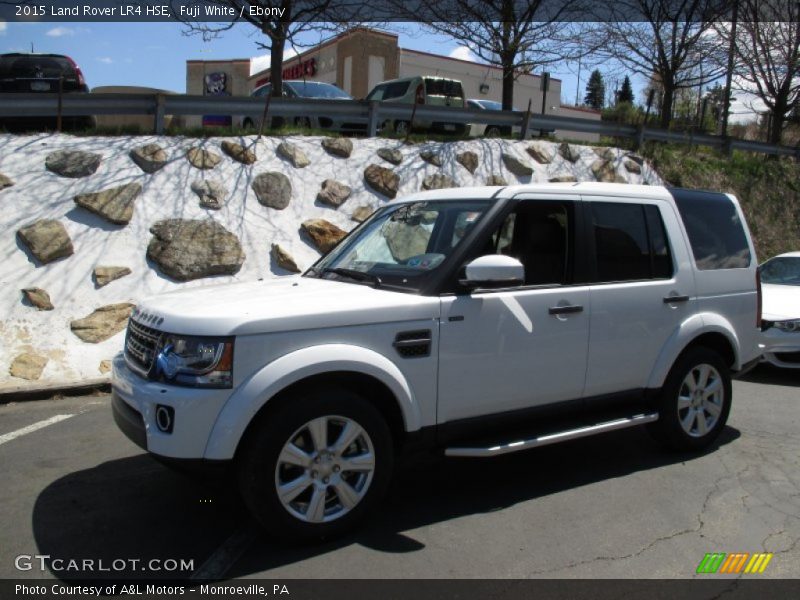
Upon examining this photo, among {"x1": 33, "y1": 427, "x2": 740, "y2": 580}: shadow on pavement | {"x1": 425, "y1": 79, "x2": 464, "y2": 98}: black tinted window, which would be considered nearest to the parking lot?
{"x1": 33, "y1": 427, "x2": 740, "y2": 580}: shadow on pavement

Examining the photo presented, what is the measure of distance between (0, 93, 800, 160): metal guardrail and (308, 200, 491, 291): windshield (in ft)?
23.3

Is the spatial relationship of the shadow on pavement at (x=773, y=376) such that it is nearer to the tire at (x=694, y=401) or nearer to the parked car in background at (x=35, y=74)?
the tire at (x=694, y=401)

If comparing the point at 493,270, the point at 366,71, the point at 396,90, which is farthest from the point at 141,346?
the point at 366,71

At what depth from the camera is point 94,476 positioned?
15.6 feet

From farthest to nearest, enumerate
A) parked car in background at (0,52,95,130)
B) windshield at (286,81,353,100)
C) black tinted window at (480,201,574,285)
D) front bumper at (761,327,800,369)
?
windshield at (286,81,353,100) < parked car in background at (0,52,95,130) < front bumper at (761,327,800,369) < black tinted window at (480,201,574,285)

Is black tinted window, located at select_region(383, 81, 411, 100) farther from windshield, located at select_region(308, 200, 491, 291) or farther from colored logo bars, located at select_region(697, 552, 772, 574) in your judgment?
colored logo bars, located at select_region(697, 552, 772, 574)

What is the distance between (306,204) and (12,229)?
389cm

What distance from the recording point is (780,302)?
829cm

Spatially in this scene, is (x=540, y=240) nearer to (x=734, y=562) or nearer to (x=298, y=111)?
(x=734, y=562)

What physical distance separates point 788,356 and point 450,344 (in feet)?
A: 18.1

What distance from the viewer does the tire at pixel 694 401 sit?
514 centimetres

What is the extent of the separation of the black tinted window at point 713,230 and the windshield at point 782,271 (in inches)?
160

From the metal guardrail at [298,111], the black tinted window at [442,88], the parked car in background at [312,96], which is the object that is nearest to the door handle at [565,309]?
the metal guardrail at [298,111]

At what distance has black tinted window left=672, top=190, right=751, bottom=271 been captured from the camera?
540cm
